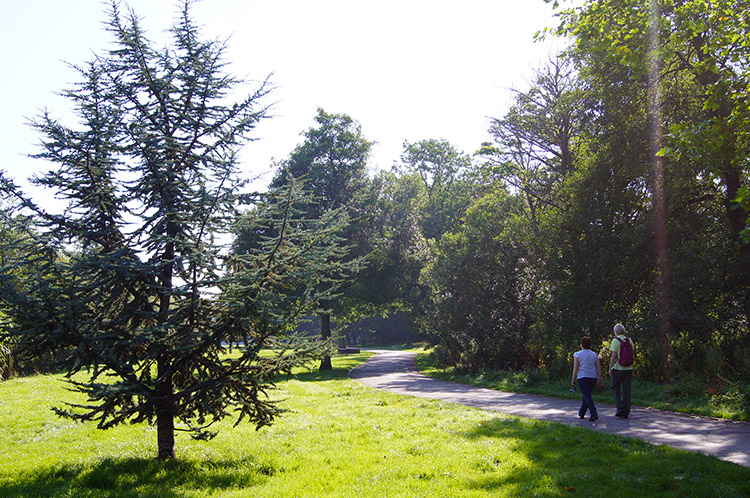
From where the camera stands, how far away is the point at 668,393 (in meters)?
12.5

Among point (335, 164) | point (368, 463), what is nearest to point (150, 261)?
point (368, 463)

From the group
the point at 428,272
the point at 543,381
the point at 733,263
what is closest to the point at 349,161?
the point at 428,272

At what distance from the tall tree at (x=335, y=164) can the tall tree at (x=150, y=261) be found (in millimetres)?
23170

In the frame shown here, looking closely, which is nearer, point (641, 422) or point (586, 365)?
point (641, 422)

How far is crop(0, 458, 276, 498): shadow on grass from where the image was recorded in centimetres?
659

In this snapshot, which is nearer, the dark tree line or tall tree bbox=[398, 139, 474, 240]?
the dark tree line

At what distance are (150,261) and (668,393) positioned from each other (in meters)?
12.5

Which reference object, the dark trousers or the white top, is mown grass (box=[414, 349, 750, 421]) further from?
the white top

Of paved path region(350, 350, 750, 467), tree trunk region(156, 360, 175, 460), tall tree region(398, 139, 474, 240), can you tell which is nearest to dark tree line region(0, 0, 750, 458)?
tree trunk region(156, 360, 175, 460)

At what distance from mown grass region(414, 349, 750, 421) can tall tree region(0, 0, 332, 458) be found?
9.09 m

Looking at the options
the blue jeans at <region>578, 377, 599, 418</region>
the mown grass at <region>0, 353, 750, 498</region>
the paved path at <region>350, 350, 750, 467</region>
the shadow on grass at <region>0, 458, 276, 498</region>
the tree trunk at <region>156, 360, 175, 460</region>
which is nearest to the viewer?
the mown grass at <region>0, 353, 750, 498</region>

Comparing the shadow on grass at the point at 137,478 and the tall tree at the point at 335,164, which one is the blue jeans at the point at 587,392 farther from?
the tall tree at the point at 335,164

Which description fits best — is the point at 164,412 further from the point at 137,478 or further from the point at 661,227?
the point at 661,227

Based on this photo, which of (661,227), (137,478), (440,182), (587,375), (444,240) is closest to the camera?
(137,478)
